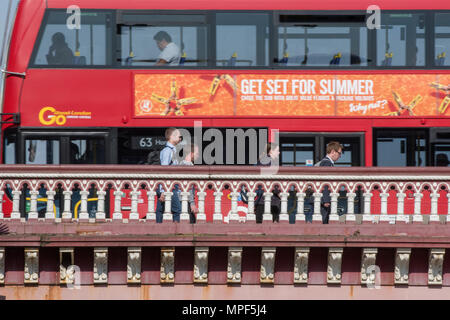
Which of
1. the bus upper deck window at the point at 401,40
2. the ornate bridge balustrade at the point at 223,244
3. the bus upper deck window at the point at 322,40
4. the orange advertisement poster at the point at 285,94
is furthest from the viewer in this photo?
the bus upper deck window at the point at 401,40

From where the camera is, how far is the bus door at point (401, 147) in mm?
18859

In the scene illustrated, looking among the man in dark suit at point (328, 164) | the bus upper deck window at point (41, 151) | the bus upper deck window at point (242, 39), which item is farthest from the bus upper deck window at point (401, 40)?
the bus upper deck window at point (41, 151)

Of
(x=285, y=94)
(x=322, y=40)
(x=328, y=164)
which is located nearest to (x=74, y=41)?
(x=285, y=94)

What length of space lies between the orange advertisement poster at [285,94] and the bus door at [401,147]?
432 mm

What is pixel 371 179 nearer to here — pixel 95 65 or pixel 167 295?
pixel 167 295

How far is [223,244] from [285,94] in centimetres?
446

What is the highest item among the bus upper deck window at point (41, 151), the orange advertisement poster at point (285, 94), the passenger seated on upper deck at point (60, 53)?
the passenger seated on upper deck at point (60, 53)

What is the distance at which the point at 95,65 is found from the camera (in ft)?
61.2

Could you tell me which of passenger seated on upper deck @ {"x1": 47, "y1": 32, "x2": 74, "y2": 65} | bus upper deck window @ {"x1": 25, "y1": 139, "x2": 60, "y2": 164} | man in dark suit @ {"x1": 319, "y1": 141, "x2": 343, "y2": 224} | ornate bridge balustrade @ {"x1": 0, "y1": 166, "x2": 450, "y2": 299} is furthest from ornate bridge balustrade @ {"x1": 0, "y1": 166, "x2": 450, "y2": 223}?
passenger seated on upper deck @ {"x1": 47, "y1": 32, "x2": 74, "y2": 65}

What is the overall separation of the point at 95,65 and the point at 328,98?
14.0 feet

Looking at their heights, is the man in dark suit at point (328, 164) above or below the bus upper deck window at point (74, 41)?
below

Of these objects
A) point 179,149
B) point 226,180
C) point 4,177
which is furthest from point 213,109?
point 4,177

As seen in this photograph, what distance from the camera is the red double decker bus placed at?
18594mm

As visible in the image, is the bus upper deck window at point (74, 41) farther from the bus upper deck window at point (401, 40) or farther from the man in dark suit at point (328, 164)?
the bus upper deck window at point (401, 40)
